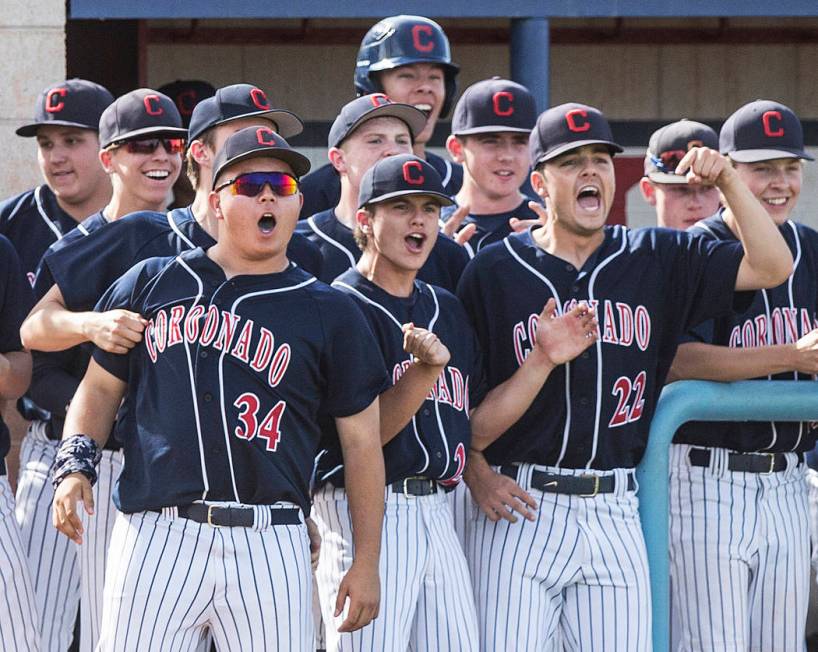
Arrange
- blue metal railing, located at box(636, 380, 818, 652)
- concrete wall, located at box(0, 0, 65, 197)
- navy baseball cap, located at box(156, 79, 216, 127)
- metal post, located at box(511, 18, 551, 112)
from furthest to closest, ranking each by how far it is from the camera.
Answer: metal post, located at box(511, 18, 551, 112) < concrete wall, located at box(0, 0, 65, 197) < navy baseball cap, located at box(156, 79, 216, 127) < blue metal railing, located at box(636, 380, 818, 652)

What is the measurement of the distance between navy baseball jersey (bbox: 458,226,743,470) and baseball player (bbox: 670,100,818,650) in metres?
0.23

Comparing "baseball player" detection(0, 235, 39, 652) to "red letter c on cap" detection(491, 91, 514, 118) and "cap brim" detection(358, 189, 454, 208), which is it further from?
"red letter c on cap" detection(491, 91, 514, 118)

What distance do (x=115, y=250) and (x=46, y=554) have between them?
1.01 metres

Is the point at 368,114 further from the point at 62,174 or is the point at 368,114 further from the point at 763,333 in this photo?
the point at 763,333

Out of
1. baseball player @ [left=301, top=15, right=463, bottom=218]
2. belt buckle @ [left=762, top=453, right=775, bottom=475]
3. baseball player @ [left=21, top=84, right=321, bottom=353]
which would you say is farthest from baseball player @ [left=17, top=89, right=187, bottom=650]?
belt buckle @ [left=762, top=453, right=775, bottom=475]

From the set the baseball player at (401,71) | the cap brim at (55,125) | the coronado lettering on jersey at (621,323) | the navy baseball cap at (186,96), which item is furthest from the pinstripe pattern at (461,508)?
the navy baseball cap at (186,96)

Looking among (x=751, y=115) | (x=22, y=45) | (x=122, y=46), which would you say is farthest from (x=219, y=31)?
(x=751, y=115)

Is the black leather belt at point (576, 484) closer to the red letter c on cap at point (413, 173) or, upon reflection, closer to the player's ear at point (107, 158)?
the red letter c on cap at point (413, 173)

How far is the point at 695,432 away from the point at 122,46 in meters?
4.59

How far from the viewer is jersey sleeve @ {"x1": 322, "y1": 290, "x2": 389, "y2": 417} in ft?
11.2

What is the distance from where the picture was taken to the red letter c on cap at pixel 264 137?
3410 mm

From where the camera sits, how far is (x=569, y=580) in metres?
3.79

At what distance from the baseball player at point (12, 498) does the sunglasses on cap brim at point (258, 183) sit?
0.94 metres

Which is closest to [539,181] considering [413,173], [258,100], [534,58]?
[413,173]
